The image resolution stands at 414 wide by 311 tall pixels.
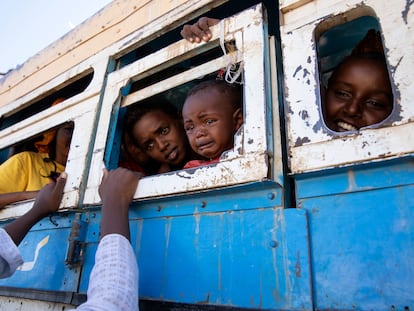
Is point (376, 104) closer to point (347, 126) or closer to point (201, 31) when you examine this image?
point (347, 126)

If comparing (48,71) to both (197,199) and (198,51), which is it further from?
(197,199)

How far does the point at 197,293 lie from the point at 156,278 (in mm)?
213

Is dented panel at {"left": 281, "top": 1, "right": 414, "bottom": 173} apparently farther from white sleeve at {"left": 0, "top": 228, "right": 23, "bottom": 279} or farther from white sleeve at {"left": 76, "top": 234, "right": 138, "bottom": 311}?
white sleeve at {"left": 0, "top": 228, "right": 23, "bottom": 279}

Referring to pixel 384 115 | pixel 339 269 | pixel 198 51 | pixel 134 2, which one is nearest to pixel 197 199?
pixel 339 269

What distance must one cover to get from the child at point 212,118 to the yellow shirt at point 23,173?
1.40m

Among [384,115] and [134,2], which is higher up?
[134,2]

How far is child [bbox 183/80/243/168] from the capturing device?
146 centimetres

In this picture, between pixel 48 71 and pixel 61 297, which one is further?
pixel 48 71

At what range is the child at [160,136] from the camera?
6.21 ft

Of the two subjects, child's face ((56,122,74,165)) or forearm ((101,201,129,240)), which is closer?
forearm ((101,201,129,240))

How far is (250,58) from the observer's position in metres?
1.20

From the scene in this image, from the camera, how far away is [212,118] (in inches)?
58.9

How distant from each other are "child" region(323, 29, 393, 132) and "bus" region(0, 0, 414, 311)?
7.1 inches

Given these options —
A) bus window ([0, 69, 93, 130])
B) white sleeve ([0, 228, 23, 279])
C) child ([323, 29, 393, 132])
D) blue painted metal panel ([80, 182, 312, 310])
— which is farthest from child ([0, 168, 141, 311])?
bus window ([0, 69, 93, 130])
